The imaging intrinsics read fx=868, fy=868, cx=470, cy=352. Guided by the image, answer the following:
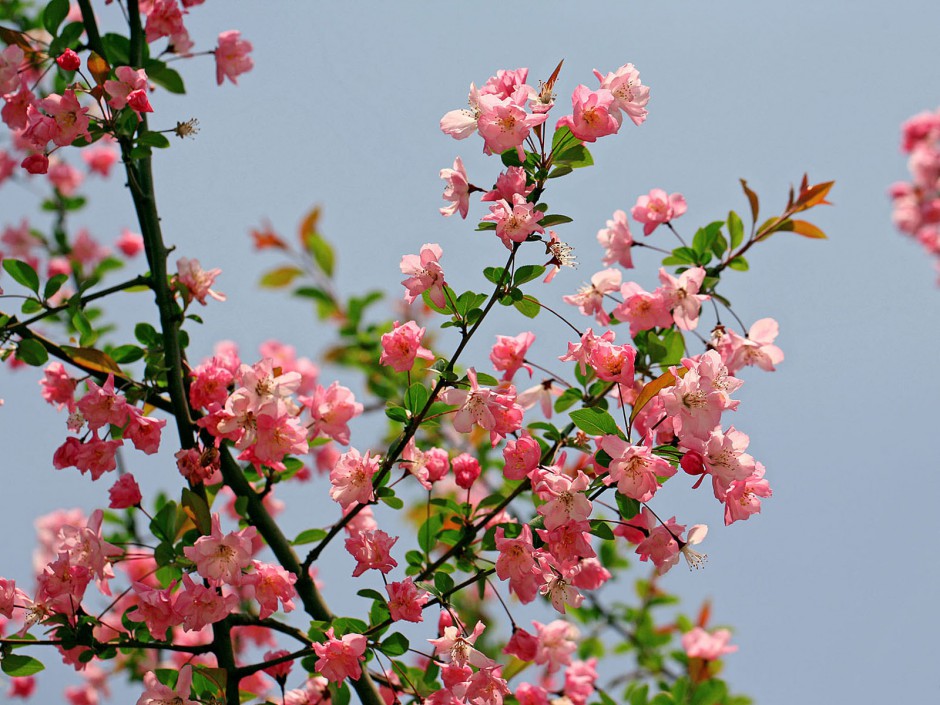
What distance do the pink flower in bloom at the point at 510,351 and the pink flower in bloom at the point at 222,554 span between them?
0.61 m

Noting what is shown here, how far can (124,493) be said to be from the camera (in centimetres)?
191

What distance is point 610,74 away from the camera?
5.21ft

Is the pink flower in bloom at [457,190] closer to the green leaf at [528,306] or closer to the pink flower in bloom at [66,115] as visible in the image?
the green leaf at [528,306]

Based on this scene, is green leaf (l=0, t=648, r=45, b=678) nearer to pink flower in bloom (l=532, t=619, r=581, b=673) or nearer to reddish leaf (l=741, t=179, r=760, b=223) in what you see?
pink flower in bloom (l=532, t=619, r=581, b=673)

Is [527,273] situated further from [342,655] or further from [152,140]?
[152,140]

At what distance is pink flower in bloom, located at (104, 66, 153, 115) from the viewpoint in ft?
5.99

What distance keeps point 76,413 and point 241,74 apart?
1.06 meters

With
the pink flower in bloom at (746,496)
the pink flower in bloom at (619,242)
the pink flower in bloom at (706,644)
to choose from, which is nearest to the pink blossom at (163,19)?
the pink flower in bloom at (619,242)

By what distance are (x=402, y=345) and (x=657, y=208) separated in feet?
2.44

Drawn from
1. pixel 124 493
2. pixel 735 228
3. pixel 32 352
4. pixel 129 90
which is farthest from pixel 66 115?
pixel 735 228

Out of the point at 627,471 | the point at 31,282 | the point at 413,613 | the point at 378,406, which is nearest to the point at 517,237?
the point at 627,471

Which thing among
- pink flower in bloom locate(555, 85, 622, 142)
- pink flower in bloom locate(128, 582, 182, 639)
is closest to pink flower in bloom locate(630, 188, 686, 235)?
pink flower in bloom locate(555, 85, 622, 142)

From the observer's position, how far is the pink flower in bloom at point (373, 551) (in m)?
1.70

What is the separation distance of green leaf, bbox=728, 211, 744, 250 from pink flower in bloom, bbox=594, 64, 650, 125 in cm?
43
